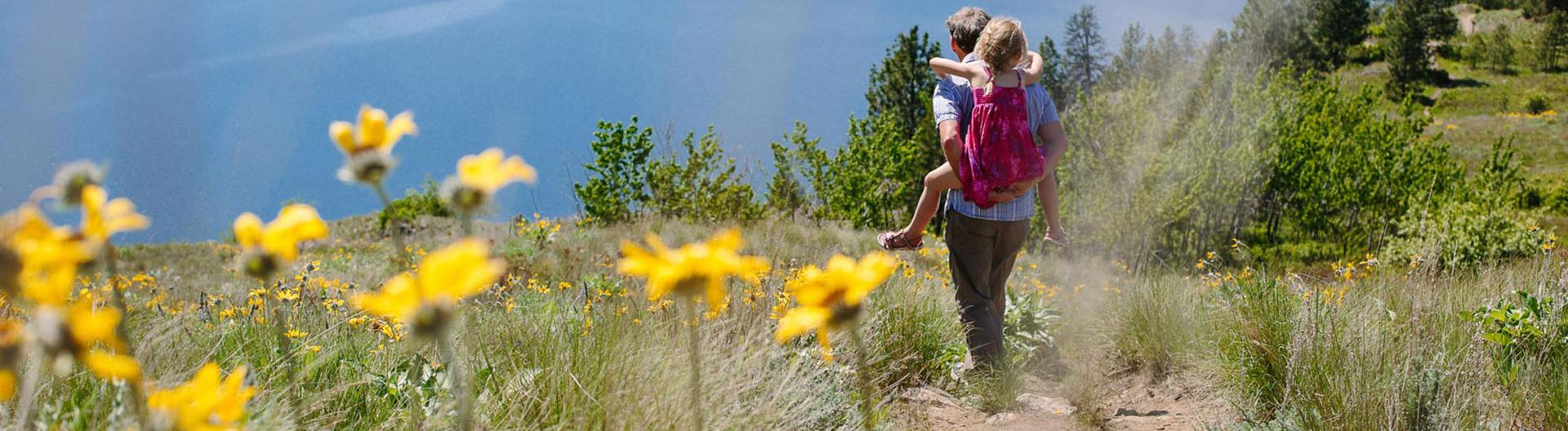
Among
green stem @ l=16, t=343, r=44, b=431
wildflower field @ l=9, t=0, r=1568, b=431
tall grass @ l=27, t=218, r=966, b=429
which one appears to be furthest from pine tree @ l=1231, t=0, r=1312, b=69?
green stem @ l=16, t=343, r=44, b=431

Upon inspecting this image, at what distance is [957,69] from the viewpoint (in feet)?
11.7

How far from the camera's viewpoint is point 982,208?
12.0 ft

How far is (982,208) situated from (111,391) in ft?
9.13

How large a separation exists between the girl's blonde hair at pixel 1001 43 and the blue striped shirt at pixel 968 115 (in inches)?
5.3

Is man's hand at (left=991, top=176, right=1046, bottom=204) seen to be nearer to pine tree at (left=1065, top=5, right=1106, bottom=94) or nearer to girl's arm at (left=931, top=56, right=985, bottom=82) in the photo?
girl's arm at (left=931, top=56, right=985, bottom=82)

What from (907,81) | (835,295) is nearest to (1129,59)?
(907,81)

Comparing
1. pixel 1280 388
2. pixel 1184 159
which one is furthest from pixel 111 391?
pixel 1184 159

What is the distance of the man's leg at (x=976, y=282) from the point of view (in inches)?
148

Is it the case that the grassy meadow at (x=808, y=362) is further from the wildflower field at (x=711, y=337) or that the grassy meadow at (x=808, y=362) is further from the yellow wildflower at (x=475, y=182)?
the yellow wildflower at (x=475, y=182)

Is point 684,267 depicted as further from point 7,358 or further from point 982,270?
point 982,270

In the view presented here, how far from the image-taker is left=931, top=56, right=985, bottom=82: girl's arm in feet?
11.4

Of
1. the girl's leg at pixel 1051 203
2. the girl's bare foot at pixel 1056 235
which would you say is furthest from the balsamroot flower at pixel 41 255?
the girl's bare foot at pixel 1056 235

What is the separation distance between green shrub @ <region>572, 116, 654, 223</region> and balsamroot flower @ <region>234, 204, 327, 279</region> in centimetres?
1437

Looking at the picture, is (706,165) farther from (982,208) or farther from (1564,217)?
(1564,217)
